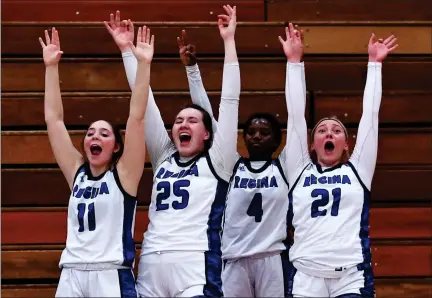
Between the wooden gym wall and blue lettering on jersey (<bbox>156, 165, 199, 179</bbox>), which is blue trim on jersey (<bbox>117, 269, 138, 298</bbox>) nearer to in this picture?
blue lettering on jersey (<bbox>156, 165, 199, 179</bbox>)

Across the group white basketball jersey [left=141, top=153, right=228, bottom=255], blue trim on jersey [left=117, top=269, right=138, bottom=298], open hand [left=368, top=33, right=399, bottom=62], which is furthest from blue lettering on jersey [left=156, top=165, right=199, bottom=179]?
open hand [left=368, top=33, right=399, bottom=62]

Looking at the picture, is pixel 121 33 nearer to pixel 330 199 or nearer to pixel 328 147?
pixel 328 147

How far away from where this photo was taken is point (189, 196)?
3.06 metres

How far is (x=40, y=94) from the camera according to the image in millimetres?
4164

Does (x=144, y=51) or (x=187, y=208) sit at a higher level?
(x=144, y=51)

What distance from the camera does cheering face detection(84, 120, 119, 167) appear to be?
306 cm

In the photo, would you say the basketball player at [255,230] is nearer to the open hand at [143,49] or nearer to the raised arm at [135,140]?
the open hand at [143,49]

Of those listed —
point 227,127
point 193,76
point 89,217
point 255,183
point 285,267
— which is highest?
point 193,76

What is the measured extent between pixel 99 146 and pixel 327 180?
0.90 metres

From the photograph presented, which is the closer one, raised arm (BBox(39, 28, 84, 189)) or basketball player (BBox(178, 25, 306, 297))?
raised arm (BBox(39, 28, 84, 189))

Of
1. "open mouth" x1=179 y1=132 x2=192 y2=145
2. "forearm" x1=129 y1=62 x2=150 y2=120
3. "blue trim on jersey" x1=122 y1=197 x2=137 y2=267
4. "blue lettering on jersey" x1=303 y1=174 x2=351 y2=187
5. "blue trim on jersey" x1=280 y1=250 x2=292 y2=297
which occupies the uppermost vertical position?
"forearm" x1=129 y1=62 x2=150 y2=120

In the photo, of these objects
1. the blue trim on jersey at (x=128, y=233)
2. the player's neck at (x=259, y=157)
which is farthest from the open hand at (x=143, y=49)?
the player's neck at (x=259, y=157)

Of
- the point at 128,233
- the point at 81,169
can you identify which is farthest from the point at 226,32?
the point at 128,233

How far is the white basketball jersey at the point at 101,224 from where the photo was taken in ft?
9.51
